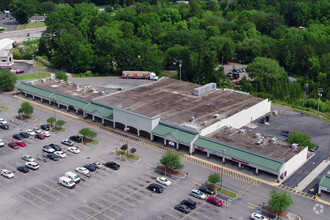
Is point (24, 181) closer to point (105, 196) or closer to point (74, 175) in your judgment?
point (74, 175)

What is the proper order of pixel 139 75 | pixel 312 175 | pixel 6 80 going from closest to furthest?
pixel 312 175
pixel 6 80
pixel 139 75

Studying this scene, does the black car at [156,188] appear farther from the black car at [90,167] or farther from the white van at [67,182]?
the white van at [67,182]

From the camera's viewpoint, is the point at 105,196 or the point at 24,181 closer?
the point at 105,196

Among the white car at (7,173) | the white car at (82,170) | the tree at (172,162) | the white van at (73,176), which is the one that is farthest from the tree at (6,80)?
the tree at (172,162)

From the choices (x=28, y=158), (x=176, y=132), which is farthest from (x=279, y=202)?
(x=28, y=158)

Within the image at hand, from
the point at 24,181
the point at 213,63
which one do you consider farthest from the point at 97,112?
the point at 213,63

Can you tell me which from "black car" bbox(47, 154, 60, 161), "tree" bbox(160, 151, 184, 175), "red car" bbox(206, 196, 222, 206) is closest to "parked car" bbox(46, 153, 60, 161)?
"black car" bbox(47, 154, 60, 161)

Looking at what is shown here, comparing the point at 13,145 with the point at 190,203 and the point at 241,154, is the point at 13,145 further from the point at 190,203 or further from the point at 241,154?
the point at 241,154
